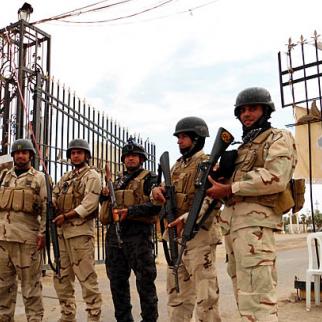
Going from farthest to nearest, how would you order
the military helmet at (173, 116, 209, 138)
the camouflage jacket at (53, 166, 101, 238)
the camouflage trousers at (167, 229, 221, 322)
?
the camouflage jacket at (53, 166, 101, 238) < the military helmet at (173, 116, 209, 138) < the camouflage trousers at (167, 229, 221, 322)

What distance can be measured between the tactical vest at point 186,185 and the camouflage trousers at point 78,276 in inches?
48.9

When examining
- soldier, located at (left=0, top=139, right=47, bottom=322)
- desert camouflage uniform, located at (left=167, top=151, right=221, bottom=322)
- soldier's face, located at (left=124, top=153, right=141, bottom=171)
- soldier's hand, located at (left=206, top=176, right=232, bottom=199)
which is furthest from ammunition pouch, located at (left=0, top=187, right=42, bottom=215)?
soldier's hand, located at (left=206, top=176, right=232, bottom=199)

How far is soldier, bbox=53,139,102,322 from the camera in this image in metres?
4.21

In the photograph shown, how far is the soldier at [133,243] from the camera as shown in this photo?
13.7ft

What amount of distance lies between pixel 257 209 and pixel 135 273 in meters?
1.82

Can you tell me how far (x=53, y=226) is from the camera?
4.28 m

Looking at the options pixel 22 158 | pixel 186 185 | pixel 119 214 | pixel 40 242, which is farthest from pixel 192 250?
pixel 22 158

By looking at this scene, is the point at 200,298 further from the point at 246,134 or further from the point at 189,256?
the point at 246,134

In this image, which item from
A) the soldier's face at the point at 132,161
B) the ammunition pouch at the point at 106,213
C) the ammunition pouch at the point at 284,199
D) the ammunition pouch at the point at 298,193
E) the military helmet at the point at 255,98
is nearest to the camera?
the ammunition pouch at the point at 284,199

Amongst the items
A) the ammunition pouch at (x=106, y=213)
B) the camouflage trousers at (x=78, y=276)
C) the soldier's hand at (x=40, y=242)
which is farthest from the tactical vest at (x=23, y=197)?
the ammunition pouch at (x=106, y=213)

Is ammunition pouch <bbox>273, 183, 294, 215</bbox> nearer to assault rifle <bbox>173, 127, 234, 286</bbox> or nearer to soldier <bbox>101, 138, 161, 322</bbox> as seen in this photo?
assault rifle <bbox>173, 127, 234, 286</bbox>

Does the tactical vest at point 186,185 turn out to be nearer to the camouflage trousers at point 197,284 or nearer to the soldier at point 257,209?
the camouflage trousers at point 197,284

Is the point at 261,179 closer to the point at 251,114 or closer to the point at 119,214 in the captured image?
the point at 251,114

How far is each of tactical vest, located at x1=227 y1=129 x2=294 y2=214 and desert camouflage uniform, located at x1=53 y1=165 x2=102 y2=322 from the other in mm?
1778
